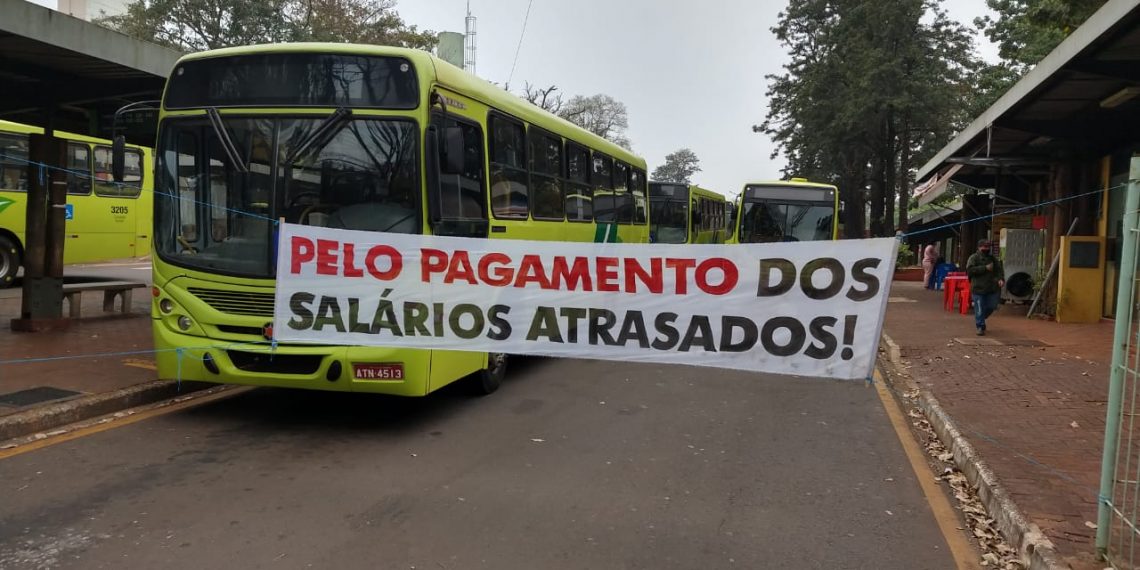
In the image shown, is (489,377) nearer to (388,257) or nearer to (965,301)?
(388,257)

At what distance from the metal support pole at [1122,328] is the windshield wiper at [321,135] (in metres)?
5.35

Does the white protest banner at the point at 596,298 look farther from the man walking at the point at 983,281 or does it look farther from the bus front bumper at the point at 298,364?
the man walking at the point at 983,281

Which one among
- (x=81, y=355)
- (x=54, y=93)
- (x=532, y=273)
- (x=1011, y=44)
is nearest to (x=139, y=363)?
(x=81, y=355)

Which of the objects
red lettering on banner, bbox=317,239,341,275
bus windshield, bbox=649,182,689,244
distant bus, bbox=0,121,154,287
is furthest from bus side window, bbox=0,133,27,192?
bus windshield, bbox=649,182,689,244

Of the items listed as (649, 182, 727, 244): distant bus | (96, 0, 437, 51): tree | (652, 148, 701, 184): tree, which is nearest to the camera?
(649, 182, 727, 244): distant bus

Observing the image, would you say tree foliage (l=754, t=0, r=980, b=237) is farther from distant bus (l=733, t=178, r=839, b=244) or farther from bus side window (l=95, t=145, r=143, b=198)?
bus side window (l=95, t=145, r=143, b=198)

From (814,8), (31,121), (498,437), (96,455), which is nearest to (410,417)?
(498,437)

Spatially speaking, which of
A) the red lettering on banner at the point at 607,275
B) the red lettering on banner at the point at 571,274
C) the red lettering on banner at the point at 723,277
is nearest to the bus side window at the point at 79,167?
the red lettering on banner at the point at 571,274

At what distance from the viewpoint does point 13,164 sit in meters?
17.1

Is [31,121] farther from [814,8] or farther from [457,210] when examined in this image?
[814,8]

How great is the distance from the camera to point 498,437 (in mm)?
6688

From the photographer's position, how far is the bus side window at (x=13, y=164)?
16.8 m

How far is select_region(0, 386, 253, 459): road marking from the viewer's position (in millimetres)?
5957

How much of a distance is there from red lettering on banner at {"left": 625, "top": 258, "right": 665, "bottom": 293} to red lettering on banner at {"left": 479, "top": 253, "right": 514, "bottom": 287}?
2.87 ft
